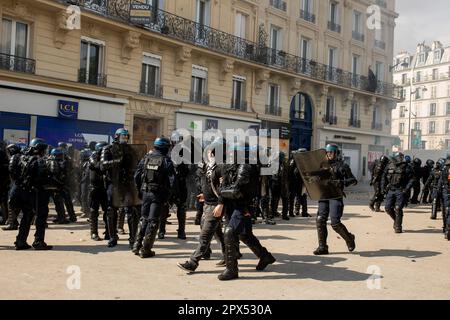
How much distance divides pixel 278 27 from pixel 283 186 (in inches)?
605

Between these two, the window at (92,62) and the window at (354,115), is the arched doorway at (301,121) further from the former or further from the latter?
the window at (92,62)

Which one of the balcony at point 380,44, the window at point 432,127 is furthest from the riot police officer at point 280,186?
the window at point 432,127

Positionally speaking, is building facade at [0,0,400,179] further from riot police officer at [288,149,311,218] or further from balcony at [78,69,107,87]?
riot police officer at [288,149,311,218]

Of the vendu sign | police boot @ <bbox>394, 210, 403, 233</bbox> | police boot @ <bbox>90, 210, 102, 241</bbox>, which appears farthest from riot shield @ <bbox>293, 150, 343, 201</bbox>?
the vendu sign

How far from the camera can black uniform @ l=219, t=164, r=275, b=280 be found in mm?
6168

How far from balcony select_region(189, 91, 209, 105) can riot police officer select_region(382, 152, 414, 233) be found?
12.1 m

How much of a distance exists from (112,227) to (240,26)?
58.1 feet

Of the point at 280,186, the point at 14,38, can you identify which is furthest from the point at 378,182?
the point at 14,38

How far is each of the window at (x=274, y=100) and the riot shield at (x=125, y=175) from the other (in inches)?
711

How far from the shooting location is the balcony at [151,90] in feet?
65.3
